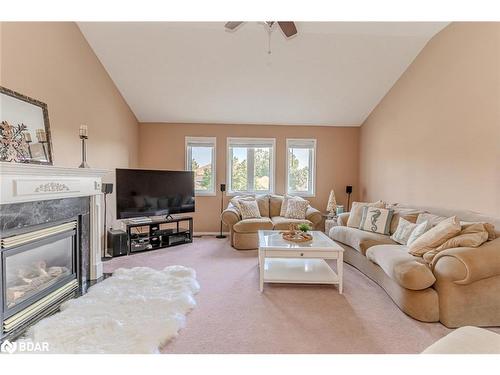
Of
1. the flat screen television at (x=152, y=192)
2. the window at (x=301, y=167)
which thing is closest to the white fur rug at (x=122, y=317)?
the flat screen television at (x=152, y=192)

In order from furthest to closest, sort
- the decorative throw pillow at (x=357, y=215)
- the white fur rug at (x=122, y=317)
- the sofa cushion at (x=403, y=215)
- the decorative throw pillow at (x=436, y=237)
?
1. the decorative throw pillow at (x=357, y=215)
2. the sofa cushion at (x=403, y=215)
3. the decorative throw pillow at (x=436, y=237)
4. the white fur rug at (x=122, y=317)

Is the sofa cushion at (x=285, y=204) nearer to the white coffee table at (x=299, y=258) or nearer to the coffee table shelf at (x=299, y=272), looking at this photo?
the coffee table shelf at (x=299, y=272)

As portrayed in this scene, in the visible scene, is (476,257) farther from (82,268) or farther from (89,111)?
(89,111)

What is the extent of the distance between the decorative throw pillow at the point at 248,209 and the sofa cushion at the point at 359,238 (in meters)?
1.53

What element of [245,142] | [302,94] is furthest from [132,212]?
[302,94]

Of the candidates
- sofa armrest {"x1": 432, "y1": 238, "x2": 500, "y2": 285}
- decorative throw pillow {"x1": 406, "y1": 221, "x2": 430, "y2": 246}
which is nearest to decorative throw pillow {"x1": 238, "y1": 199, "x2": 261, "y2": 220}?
decorative throw pillow {"x1": 406, "y1": 221, "x2": 430, "y2": 246}

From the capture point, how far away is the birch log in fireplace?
189 centimetres

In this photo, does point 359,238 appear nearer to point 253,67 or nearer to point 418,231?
point 418,231

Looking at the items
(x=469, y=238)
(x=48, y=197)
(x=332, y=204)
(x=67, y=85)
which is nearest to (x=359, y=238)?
(x=469, y=238)

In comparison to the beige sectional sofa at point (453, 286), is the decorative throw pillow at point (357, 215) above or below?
above

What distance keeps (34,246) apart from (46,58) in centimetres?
203

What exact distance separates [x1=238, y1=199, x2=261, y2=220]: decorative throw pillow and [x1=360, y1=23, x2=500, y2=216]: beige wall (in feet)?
7.91

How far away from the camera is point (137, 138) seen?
17.5 feet

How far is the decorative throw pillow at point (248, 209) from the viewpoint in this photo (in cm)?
466
